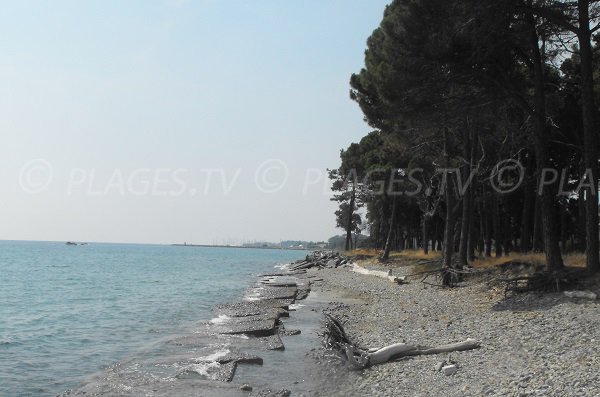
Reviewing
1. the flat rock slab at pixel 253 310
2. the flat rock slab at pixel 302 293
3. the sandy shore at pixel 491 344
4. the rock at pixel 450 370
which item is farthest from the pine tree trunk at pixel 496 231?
the rock at pixel 450 370

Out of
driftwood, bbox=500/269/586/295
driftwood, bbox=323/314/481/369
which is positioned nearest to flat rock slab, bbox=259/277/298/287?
driftwood, bbox=500/269/586/295

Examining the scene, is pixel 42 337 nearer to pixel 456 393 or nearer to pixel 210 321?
pixel 210 321

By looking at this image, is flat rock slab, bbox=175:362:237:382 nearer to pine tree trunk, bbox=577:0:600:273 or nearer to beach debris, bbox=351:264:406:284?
pine tree trunk, bbox=577:0:600:273

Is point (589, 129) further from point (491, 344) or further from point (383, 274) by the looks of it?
point (383, 274)

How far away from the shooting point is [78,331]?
20938 millimetres

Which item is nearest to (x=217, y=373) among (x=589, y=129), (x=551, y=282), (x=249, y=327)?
(x=249, y=327)

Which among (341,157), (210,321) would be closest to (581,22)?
(210,321)

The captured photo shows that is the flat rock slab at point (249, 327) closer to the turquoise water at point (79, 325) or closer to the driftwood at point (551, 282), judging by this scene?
the turquoise water at point (79, 325)

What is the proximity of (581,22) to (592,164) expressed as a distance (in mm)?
4127

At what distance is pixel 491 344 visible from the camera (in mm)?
10961

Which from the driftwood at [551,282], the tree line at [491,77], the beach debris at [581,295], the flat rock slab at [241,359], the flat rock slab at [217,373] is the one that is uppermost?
the tree line at [491,77]

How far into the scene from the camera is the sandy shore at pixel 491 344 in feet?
27.0

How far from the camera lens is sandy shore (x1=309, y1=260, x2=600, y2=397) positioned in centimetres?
824

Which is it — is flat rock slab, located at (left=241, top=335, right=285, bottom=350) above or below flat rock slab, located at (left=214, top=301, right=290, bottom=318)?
below
